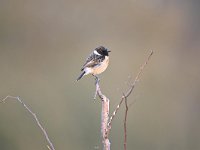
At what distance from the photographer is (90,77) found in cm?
779

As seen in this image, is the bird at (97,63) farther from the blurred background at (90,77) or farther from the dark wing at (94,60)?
the blurred background at (90,77)

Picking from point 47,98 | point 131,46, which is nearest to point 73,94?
point 47,98

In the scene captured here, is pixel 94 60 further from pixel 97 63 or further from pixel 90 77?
pixel 90 77

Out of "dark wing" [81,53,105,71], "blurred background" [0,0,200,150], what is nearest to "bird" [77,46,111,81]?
"dark wing" [81,53,105,71]

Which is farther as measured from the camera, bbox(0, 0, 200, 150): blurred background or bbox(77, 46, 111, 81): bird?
bbox(0, 0, 200, 150): blurred background

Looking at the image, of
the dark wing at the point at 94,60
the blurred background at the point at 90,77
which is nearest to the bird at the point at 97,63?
the dark wing at the point at 94,60

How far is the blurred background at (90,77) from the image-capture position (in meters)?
7.65

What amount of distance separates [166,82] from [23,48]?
6.81 ft

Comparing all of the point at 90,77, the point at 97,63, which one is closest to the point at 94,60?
the point at 97,63

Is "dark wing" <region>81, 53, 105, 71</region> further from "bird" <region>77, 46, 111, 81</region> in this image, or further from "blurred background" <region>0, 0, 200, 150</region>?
"blurred background" <region>0, 0, 200, 150</region>

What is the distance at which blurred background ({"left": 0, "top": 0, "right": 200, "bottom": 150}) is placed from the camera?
765 centimetres

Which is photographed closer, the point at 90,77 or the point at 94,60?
the point at 94,60

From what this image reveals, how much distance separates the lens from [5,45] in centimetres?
830

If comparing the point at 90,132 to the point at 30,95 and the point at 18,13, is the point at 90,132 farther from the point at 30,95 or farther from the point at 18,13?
the point at 18,13
